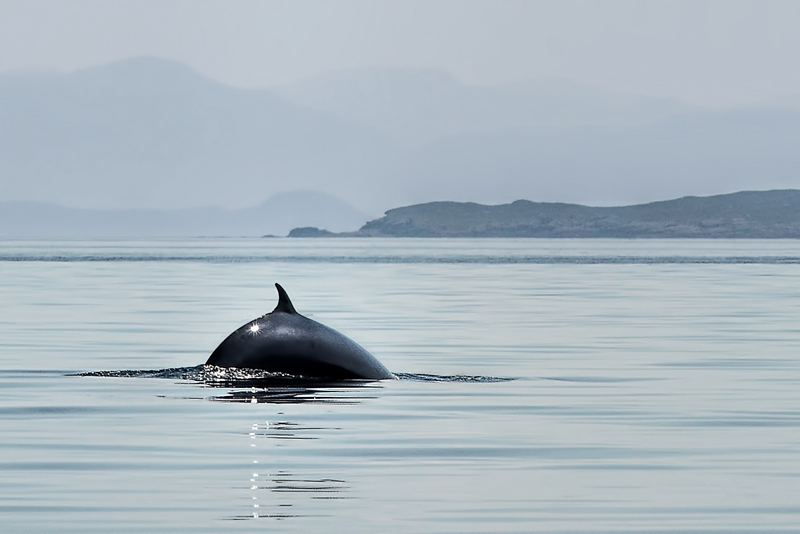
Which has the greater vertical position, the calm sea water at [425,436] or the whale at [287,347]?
the whale at [287,347]

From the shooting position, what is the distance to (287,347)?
2431cm

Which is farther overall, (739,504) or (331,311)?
(331,311)

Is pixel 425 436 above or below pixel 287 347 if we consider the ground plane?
below

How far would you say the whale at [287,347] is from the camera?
24297 millimetres

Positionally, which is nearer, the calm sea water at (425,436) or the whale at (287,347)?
the calm sea water at (425,436)

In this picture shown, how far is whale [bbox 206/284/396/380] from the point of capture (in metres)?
24.3

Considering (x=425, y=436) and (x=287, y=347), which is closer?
(x=425, y=436)

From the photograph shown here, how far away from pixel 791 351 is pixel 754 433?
14166mm

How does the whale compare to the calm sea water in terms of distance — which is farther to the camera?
the whale

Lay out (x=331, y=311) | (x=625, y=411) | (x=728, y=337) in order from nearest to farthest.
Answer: (x=625, y=411) → (x=728, y=337) → (x=331, y=311)

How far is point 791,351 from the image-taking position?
33.0m

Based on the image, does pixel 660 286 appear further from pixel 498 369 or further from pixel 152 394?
pixel 152 394

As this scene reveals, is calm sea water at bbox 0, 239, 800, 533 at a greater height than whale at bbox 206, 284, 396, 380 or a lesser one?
lesser

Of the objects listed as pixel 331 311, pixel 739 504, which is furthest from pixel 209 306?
pixel 739 504
